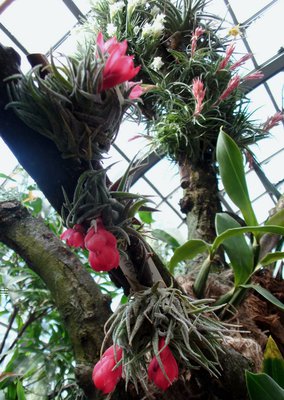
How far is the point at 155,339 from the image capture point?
69 centimetres

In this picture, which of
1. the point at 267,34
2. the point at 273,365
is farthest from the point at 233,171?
the point at 267,34

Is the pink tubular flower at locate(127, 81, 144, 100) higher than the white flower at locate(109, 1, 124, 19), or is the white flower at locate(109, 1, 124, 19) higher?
the white flower at locate(109, 1, 124, 19)

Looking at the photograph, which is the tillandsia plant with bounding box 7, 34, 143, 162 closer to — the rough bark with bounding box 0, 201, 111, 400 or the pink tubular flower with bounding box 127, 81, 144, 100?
the pink tubular flower with bounding box 127, 81, 144, 100

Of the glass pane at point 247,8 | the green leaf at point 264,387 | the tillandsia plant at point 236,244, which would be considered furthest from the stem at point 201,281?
the glass pane at point 247,8

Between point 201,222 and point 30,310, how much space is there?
651mm

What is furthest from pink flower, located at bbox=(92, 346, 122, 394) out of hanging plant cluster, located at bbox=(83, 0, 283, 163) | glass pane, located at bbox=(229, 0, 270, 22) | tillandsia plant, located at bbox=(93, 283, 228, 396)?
glass pane, located at bbox=(229, 0, 270, 22)

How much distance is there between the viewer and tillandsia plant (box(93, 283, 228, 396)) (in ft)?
2.25

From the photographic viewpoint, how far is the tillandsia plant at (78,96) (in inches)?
24.2

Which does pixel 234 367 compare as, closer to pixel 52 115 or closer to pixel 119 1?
pixel 52 115

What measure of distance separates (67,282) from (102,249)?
0.29 m

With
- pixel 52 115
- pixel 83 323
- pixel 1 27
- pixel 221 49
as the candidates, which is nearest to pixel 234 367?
pixel 83 323

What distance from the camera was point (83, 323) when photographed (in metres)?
0.84

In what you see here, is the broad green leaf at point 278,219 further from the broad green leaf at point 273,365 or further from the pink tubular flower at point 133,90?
the pink tubular flower at point 133,90

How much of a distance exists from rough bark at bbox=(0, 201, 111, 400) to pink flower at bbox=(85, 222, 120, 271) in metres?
0.24
